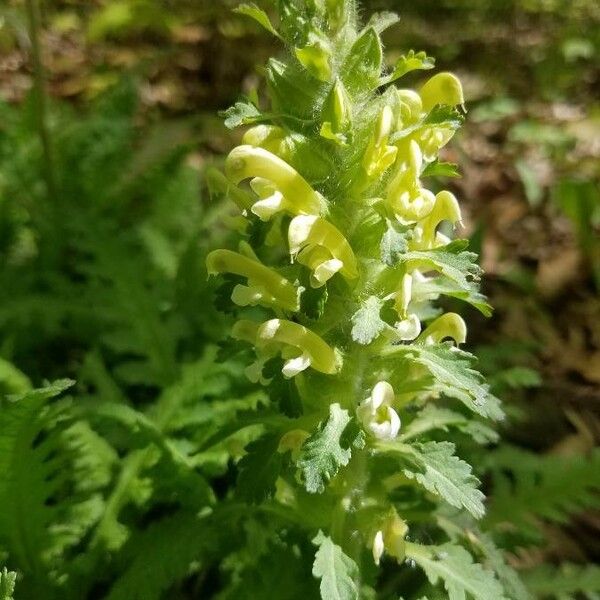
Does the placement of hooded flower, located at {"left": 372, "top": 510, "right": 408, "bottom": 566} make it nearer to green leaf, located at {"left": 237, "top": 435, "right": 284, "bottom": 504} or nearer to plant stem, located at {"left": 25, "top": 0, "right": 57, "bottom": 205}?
green leaf, located at {"left": 237, "top": 435, "right": 284, "bottom": 504}

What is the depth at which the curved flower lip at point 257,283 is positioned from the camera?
171cm

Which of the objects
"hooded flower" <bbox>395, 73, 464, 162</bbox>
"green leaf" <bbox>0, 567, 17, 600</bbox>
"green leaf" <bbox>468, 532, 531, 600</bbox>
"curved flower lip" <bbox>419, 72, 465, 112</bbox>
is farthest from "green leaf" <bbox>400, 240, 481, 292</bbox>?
"green leaf" <bbox>0, 567, 17, 600</bbox>

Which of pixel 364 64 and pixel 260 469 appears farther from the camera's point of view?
pixel 260 469

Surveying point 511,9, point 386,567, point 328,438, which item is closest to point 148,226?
point 386,567

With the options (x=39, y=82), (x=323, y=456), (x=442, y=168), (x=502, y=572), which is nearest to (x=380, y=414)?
(x=323, y=456)

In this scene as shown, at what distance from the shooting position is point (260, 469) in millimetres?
1755

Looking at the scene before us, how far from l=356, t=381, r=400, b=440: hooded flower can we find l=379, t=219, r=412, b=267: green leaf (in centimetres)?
30

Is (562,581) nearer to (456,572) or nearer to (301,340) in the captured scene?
(456,572)

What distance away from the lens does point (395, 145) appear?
162 cm

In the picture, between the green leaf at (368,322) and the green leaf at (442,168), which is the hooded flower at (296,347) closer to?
the green leaf at (368,322)

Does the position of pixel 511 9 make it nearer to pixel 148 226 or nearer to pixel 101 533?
pixel 148 226

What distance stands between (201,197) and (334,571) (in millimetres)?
2979

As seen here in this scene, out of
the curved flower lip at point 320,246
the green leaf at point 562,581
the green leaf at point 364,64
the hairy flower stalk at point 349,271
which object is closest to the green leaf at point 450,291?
the hairy flower stalk at point 349,271

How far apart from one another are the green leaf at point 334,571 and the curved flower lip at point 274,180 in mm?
743
